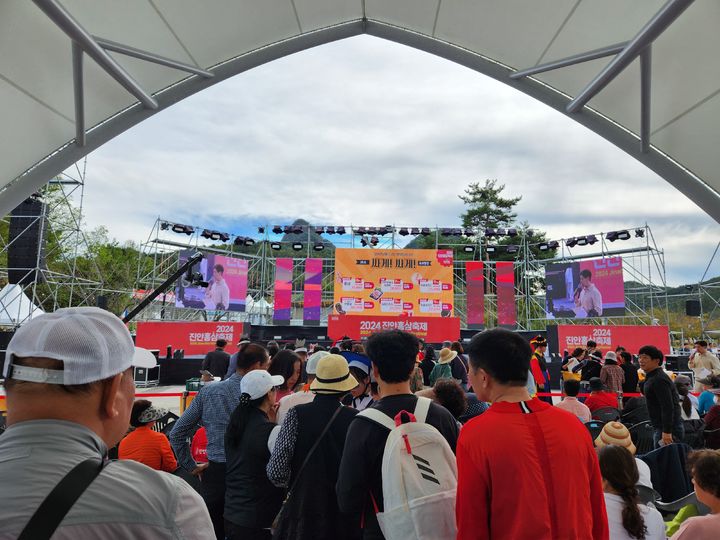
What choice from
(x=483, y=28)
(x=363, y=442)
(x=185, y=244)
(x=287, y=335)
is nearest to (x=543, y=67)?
(x=483, y=28)

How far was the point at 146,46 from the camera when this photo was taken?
18.1 feet

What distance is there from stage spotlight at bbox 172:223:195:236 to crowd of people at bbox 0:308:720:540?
20446mm

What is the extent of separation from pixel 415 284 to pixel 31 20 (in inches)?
750

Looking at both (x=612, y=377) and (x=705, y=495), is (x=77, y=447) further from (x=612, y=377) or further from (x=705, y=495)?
(x=612, y=377)

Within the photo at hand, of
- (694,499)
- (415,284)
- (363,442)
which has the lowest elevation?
(694,499)

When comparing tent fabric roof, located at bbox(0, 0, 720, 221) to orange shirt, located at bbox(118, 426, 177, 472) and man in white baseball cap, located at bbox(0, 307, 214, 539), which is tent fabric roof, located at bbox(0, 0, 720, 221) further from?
man in white baseball cap, located at bbox(0, 307, 214, 539)

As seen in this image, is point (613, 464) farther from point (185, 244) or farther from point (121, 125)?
point (185, 244)

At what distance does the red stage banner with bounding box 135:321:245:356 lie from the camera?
1541 centimetres

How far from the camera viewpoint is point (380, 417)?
6.37 ft

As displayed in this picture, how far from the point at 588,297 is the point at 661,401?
19.3 m

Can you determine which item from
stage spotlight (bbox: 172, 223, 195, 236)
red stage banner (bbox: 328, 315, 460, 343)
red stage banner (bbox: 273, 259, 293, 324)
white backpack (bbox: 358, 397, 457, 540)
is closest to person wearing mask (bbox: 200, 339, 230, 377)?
white backpack (bbox: 358, 397, 457, 540)

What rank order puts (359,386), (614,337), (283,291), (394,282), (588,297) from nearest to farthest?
1. (359,386)
2. (614,337)
3. (588,297)
4. (394,282)
5. (283,291)

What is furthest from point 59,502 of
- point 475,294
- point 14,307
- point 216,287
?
point 475,294

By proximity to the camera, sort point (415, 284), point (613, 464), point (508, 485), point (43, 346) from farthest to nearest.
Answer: point (415, 284) < point (613, 464) < point (508, 485) < point (43, 346)
